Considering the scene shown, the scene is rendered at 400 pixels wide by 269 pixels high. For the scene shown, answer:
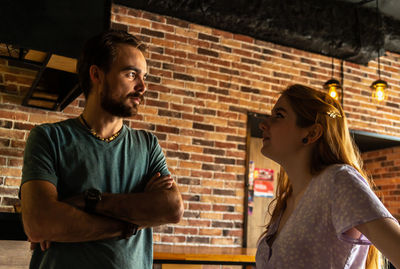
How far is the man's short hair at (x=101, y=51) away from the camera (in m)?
1.69

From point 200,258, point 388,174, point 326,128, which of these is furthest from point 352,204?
point 388,174

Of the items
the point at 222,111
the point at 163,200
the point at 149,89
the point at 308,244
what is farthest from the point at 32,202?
the point at 222,111

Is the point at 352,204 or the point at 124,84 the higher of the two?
the point at 124,84

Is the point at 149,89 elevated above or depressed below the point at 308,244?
above

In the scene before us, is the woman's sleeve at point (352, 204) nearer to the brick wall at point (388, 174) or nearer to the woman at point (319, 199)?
the woman at point (319, 199)

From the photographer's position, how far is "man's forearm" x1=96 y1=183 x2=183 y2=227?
1.47m

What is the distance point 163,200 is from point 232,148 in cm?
287

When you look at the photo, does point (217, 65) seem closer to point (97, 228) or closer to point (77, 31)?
point (77, 31)

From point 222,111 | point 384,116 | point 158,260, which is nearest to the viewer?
point 158,260

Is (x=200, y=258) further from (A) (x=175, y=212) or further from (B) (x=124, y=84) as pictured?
(B) (x=124, y=84)

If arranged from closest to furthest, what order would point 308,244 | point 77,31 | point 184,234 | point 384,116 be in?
point 308,244
point 77,31
point 184,234
point 384,116

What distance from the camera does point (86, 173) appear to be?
1.51 meters

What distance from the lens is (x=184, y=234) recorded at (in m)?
4.07

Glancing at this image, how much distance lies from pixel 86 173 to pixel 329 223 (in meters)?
0.87
